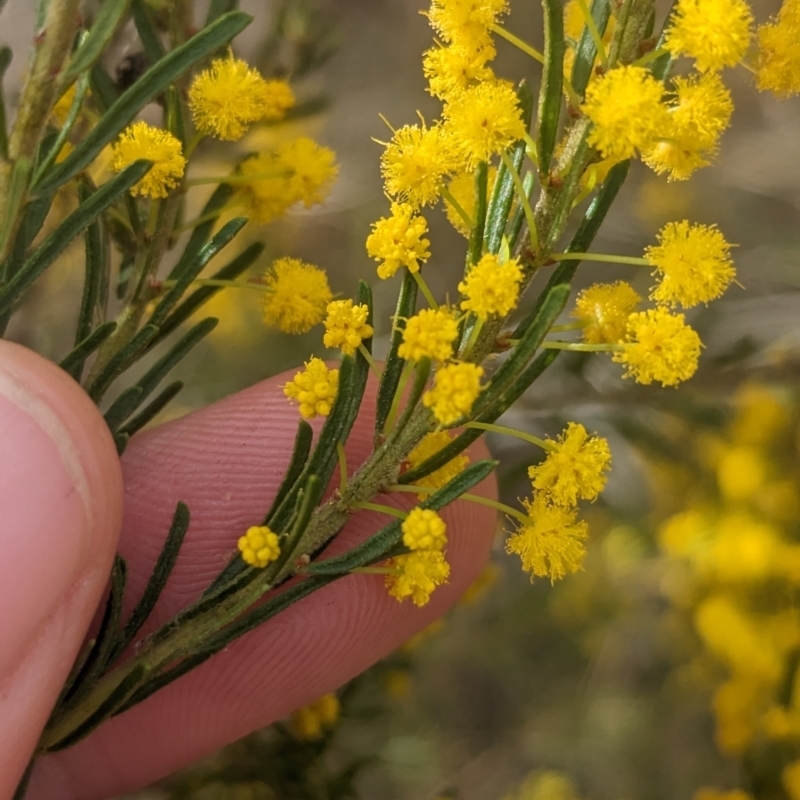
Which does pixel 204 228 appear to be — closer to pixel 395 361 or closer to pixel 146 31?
pixel 146 31

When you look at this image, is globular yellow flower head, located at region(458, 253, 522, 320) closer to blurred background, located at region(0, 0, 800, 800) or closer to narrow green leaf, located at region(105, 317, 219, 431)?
narrow green leaf, located at region(105, 317, 219, 431)

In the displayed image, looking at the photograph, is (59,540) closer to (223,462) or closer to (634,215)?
(223,462)

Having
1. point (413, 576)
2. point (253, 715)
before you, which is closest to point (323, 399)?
point (413, 576)

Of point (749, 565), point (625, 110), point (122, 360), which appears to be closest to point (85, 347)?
point (122, 360)

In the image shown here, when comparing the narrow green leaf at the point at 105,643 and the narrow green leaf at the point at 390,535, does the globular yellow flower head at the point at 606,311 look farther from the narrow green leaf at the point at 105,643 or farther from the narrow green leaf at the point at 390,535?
the narrow green leaf at the point at 105,643

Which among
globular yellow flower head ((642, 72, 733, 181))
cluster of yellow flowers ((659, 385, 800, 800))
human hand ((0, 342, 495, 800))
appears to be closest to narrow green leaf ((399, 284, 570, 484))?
globular yellow flower head ((642, 72, 733, 181))

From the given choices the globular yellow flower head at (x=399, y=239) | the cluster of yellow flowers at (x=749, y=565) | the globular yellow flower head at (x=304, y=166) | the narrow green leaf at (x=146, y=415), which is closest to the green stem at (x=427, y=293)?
the globular yellow flower head at (x=399, y=239)
